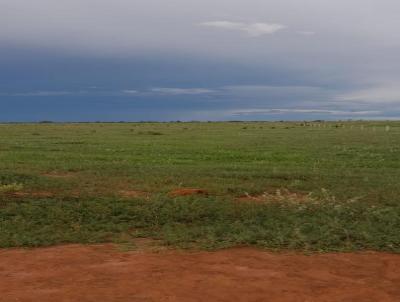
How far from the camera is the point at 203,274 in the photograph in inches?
270

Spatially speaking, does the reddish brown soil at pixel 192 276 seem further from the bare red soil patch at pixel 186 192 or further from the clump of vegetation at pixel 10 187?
the clump of vegetation at pixel 10 187

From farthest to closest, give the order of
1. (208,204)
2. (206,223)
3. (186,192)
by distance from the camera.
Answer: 1. (186,192)
2. (208,204)
3. (206,223)

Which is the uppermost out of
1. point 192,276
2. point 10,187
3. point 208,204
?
point 10,187

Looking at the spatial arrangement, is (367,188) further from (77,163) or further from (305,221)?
(77,163)

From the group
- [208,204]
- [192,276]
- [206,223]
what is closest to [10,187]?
[208,204]

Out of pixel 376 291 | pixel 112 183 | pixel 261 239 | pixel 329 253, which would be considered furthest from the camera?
pixel 112 183

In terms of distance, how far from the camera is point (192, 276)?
6.77 m

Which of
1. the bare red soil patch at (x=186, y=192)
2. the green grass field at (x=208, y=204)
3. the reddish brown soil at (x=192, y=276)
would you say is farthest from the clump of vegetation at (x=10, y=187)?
the reddish brown soil at (x=192, y=276)

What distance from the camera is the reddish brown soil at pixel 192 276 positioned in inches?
239

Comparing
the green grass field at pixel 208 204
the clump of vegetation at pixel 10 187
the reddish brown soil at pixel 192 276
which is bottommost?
the reddish brown soil at pixel 192 276

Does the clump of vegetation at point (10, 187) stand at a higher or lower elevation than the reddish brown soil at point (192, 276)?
higher

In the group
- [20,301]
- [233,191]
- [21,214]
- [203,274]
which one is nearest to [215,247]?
[203,274]

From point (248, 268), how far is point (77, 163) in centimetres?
1390

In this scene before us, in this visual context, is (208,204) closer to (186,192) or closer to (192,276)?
(186,192)
